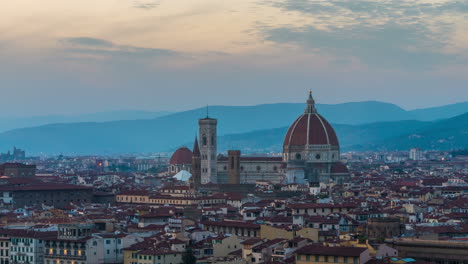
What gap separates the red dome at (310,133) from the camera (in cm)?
15625

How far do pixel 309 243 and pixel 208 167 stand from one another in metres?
91.5

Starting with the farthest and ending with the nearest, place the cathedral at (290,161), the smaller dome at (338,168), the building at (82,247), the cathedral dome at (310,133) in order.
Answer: the cathedral dome at (310,133)
the smaller dome at (338,168)
the cathedral at (290,161)
the building at (82,247)

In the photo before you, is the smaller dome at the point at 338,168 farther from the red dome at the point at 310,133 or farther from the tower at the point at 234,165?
the tower at the point at 234,165

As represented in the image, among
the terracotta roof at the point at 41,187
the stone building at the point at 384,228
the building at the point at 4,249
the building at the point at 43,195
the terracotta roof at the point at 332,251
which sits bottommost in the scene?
the building at the point at 4,249

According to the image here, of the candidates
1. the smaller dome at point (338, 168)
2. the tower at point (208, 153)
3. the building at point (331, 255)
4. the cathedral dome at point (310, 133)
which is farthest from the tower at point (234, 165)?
the building at point (331, 255)

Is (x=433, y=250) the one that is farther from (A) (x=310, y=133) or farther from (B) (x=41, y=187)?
(A) (x=310, y=133)

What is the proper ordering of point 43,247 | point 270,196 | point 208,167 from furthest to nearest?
point 208,167, point 270,196, point 43,247

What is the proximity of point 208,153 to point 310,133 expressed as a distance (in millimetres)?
14849

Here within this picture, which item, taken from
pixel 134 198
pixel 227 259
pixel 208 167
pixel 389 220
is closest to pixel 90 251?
pixel 227 259

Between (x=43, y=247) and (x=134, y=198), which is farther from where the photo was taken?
(x=134, y=198)

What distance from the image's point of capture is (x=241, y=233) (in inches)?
2790

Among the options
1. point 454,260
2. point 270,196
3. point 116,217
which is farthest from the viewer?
point 270,196

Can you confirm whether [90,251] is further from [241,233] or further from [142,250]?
[241,233]

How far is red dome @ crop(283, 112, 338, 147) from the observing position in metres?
156
